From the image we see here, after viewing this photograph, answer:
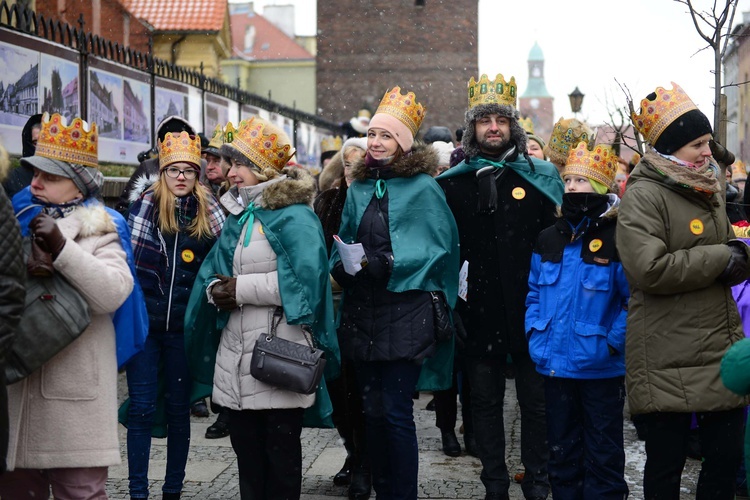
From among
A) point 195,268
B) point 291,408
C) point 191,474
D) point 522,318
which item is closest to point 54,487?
point 291,408

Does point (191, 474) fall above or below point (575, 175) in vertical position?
below

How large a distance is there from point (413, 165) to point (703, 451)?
2.08 metres

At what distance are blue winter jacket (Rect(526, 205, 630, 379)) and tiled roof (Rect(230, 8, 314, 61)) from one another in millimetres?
59781

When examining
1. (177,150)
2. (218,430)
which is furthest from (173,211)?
(218,430)

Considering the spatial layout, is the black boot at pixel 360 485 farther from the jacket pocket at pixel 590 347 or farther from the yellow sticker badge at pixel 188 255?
the jacket pocket at pixel 590 347

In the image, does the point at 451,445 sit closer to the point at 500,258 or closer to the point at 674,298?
the point at 500,258

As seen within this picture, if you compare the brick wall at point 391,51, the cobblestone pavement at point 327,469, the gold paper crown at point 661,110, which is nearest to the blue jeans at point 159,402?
the cobblestone pavement at point 327,469

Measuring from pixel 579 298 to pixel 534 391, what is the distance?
107 cm

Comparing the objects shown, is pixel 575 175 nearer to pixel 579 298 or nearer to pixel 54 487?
pixel 579 298

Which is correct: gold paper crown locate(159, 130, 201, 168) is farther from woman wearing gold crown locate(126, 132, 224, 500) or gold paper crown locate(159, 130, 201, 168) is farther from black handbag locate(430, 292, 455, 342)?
black handbag locate(430, 292, 455, 342)

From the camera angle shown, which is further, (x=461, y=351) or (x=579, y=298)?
(x=461, y=351)

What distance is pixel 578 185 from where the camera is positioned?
514cm

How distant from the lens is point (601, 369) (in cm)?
484

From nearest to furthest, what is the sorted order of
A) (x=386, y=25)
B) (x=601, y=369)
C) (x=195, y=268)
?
(x=601, y=369) < (x=195, y=268) < (x=386, y=25)
